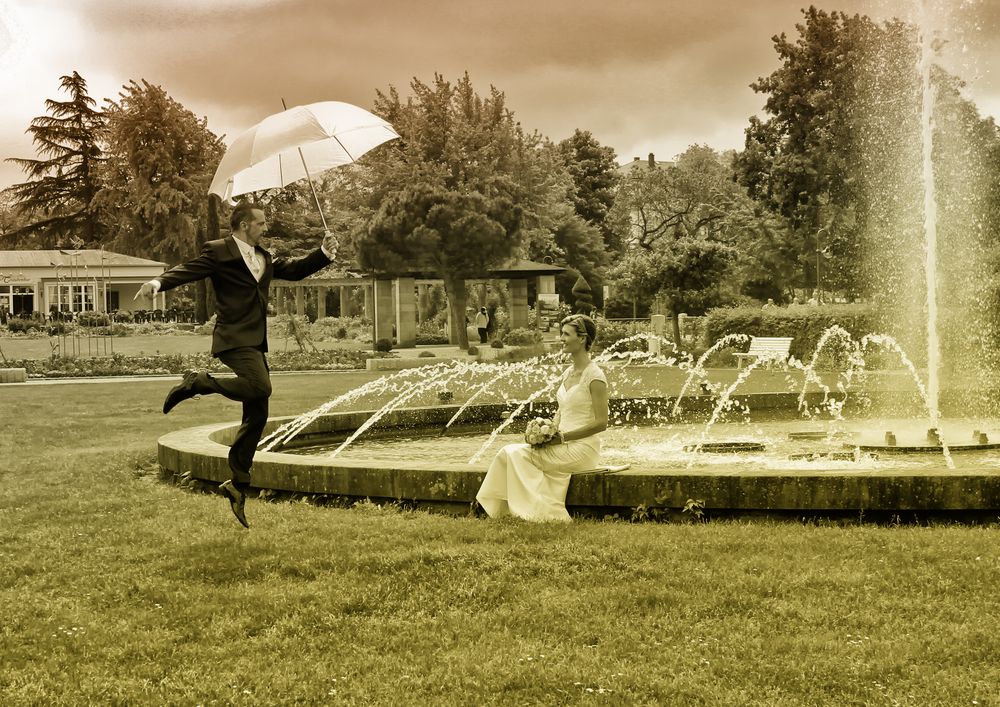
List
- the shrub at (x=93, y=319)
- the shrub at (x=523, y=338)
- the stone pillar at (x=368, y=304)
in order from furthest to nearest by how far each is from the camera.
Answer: the stone pillar at (x=368, y=304) < the shrub at (x=93, y=319) < the shrub at (x=523, y=338)

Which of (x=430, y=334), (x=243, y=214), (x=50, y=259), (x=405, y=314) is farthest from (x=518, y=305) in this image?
(x=243, y=214)

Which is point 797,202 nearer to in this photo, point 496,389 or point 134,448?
point 496,389

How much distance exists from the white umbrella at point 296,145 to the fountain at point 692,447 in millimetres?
2046

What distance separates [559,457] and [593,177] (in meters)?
68.8

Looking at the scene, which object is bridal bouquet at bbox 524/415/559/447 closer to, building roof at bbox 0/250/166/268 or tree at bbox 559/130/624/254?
building roof at bbox 0/250/166/268

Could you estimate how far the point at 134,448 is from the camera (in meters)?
12.7

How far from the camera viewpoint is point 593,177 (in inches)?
2948

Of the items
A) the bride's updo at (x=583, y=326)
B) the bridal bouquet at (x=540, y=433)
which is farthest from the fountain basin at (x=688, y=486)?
the bride's updo at (x=583, y=326)

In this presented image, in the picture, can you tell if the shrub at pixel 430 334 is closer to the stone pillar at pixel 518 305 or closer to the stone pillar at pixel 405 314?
the stone pillar at pixel 405 314

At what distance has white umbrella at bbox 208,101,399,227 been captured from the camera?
26.0ft

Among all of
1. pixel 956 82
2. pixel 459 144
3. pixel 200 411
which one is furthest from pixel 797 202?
pixel 200 411

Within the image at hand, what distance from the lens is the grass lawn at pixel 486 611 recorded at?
442 centimetres

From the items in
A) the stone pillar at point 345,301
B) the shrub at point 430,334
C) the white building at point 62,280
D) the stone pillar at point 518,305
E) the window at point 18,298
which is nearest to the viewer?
the stone pillar at point 518,305

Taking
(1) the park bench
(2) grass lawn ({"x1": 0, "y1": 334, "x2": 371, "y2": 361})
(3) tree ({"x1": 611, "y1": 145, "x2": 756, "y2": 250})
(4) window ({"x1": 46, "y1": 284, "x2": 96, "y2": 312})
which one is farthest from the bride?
(3) tree ({"x1": 611, "y1": 145, "x2": 756, "y2": 250})
